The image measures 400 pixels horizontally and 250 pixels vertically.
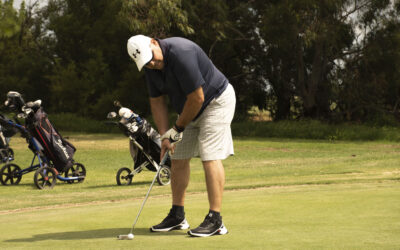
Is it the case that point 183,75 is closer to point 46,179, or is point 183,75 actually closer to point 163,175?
point 163,175

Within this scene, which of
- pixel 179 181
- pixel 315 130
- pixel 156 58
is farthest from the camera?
pixel 315 130

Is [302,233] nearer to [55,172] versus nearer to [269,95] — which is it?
[55,172]

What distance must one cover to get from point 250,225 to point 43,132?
7944mm

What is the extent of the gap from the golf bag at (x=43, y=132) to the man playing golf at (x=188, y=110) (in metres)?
7.23

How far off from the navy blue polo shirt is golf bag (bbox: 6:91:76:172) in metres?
7.36

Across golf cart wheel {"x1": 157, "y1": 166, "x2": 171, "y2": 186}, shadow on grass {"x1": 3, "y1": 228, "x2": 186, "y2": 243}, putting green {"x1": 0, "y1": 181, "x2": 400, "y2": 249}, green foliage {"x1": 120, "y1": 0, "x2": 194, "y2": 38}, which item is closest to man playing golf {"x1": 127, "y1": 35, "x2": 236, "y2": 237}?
shadow on grass {"x1": 3, "y1": 228, "x2": 186, "y2": 243}

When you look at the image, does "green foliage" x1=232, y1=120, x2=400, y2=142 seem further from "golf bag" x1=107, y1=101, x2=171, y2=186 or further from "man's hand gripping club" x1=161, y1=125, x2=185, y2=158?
"man's hand gripping club" x1=161, y1=125, x2=185, y2=158

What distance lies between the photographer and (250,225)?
586 cm

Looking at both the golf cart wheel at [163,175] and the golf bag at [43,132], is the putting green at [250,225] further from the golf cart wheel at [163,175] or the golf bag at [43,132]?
the golf bag at [43,132]

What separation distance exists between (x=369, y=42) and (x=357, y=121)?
4.11 meters

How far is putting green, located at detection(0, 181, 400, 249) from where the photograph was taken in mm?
5008

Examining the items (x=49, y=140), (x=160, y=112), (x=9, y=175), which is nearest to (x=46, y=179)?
(x=49, y=140)

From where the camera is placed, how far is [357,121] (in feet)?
109

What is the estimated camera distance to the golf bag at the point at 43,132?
12883 mm
